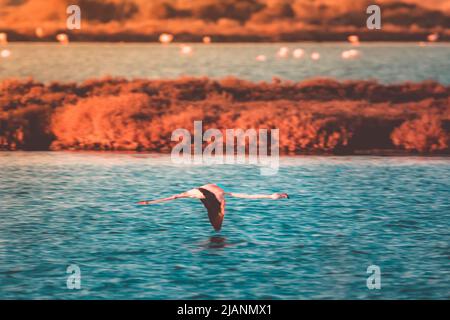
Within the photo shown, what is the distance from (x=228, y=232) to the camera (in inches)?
1292

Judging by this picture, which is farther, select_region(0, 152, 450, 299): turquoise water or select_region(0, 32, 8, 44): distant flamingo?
select_region(0, 32, 8, 44): distant flamingo

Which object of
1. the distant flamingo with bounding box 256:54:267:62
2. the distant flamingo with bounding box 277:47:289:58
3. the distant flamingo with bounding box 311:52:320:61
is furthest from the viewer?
the distant flamingo with bounding box 277:47:289:58

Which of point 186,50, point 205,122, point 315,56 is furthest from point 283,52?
point 205,122

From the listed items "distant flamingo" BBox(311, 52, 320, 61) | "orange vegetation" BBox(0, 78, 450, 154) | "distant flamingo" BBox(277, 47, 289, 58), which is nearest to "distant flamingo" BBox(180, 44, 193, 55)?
"distant flamingo" BBox(277, 47, 289, 58)

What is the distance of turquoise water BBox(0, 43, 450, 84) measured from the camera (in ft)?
382

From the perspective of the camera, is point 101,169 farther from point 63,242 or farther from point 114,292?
point 114,292

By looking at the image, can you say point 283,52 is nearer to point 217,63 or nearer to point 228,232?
point 217,63

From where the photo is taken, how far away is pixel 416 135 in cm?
5228

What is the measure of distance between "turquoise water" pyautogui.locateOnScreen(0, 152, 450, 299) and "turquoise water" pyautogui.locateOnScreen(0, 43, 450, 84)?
209 feet

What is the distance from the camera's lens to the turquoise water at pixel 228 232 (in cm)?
2648

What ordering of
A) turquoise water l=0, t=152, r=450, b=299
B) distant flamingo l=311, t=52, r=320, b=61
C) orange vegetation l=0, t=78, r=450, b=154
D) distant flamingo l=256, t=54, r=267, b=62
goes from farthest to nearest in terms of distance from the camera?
distant flamingo l=311, t=52, r=320, b=61 → distant flamingo l=256, t=54, r=267, b=62 → orange vegetation l=0, t=78, r=450, b=154 → turquoise water l=0, t=152, r=450, b=299

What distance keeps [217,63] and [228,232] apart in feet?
335

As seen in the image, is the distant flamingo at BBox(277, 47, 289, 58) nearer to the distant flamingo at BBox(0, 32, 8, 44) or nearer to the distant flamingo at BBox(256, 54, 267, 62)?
the distant flamingo at BBox(256, 54, 267, 62)

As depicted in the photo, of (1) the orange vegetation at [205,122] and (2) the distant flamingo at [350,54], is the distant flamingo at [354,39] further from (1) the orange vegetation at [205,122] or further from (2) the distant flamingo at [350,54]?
(1) the orange vegetation at [205,122]
